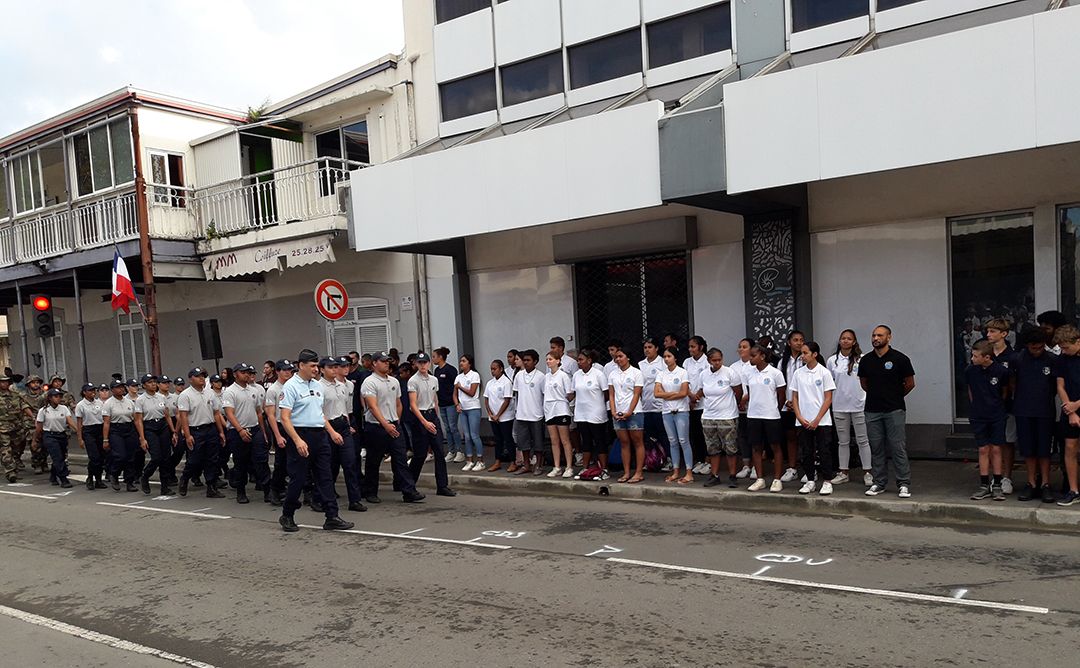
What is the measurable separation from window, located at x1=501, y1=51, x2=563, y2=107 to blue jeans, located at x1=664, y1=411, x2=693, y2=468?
670 cm

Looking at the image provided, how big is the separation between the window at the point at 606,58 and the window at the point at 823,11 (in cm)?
257

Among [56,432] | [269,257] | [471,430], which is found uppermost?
[269,257]

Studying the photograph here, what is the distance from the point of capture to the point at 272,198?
17531 mm

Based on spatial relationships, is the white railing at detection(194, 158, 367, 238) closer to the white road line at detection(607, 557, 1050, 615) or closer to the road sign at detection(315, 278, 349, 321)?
the road sign at detection(315, 278, 349, 321)

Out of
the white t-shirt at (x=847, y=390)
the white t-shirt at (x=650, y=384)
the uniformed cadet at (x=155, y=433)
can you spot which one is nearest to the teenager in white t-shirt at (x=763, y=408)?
the white t-shirt at (x=847, y=390)

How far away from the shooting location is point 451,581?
253 inches

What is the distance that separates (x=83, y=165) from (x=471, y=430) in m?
13.9

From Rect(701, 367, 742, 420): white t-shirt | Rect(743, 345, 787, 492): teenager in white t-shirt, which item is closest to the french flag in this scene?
Rect(701, 367, 742, 420): white t-shirt

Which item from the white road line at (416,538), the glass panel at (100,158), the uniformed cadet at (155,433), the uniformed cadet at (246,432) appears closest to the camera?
the white road line at (416,538)

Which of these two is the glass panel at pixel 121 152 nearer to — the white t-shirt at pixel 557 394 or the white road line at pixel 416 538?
the white t-shirt at pixel 557 394

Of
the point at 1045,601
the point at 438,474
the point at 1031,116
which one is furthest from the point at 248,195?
the point at 1045,601

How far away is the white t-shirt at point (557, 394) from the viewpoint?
1073 cm

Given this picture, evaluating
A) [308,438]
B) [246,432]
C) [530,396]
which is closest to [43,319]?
[246,432]

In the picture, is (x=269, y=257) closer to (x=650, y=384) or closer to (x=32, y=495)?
(x=32, y=495)
